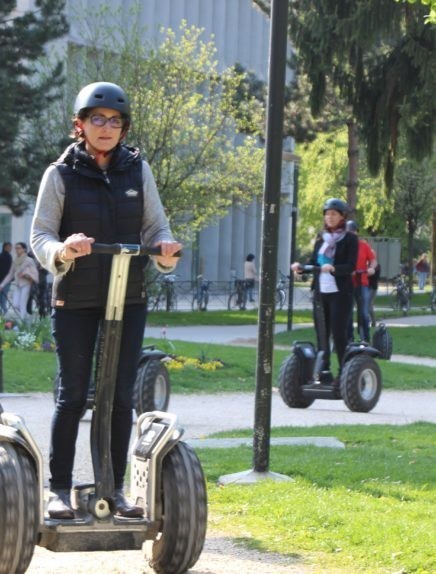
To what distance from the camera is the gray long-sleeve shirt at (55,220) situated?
5.80m

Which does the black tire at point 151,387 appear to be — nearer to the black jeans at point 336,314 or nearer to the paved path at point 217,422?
the paved path at point 217,422

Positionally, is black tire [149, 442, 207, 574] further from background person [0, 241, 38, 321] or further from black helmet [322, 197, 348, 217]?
background person [0, 241, 38, 321]

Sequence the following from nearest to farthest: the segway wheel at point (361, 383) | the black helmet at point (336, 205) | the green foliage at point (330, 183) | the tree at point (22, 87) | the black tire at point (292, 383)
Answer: the black helmet at point (336, 205) → the segway wheel at point (361, 383) → the black tire at point (292, 383) → the tree at point (22, 87) → the green foliage at point (330, 183)

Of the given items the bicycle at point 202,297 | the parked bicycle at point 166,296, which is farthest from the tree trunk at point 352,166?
the bicycle at point 202,297

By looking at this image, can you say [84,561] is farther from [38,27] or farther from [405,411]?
[38,27]

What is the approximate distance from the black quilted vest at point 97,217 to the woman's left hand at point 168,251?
0.37 ft

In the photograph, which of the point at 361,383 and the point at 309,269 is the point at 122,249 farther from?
the point at 361,383

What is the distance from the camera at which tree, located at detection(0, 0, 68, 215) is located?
29141mm

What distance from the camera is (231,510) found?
7.66 meters

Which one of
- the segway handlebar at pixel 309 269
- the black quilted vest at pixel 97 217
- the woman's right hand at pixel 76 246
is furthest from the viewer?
the segway handlebar at pixel 309 269

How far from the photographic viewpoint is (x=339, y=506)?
751cm

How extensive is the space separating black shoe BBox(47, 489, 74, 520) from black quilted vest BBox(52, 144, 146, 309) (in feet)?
2.50

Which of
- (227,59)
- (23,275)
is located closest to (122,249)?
(23,275)

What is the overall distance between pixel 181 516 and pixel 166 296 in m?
32.3
